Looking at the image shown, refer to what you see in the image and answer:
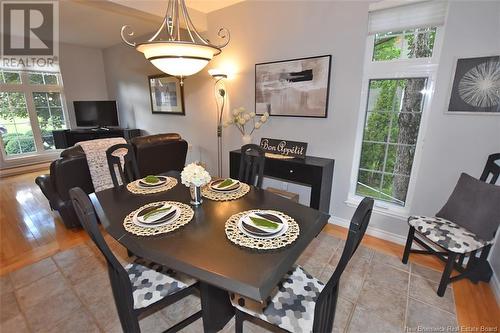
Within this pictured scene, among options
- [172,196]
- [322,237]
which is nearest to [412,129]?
[322,237]

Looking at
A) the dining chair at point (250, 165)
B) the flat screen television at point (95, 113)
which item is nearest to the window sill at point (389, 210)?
the dining chair at point (250, 165)

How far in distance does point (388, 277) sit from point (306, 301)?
3.96 ft

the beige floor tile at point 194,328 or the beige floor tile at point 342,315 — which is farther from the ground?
the beige floor tile at point 342,315

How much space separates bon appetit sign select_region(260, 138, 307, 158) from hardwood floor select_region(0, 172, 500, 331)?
0.96 m

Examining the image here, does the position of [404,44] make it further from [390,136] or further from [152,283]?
[152,283]

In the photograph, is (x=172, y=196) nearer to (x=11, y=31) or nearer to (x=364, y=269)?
(x=364, y=269)

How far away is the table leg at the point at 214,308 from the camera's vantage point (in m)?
1.39

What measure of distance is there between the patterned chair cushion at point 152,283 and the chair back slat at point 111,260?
0.22ft

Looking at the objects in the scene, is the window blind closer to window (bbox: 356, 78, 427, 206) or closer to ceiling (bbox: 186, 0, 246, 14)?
window (bbox: 356, 78, 427, 206)

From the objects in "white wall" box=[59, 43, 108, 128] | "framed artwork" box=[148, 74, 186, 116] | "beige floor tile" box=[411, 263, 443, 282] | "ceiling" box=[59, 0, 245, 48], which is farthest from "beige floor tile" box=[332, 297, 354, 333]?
"white wall" box=[59, 43, 108, 128]

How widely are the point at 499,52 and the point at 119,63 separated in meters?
6.26

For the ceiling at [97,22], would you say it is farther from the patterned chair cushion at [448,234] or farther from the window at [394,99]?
the patterned chair cushion at [448,234]

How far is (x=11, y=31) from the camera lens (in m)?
4.18
